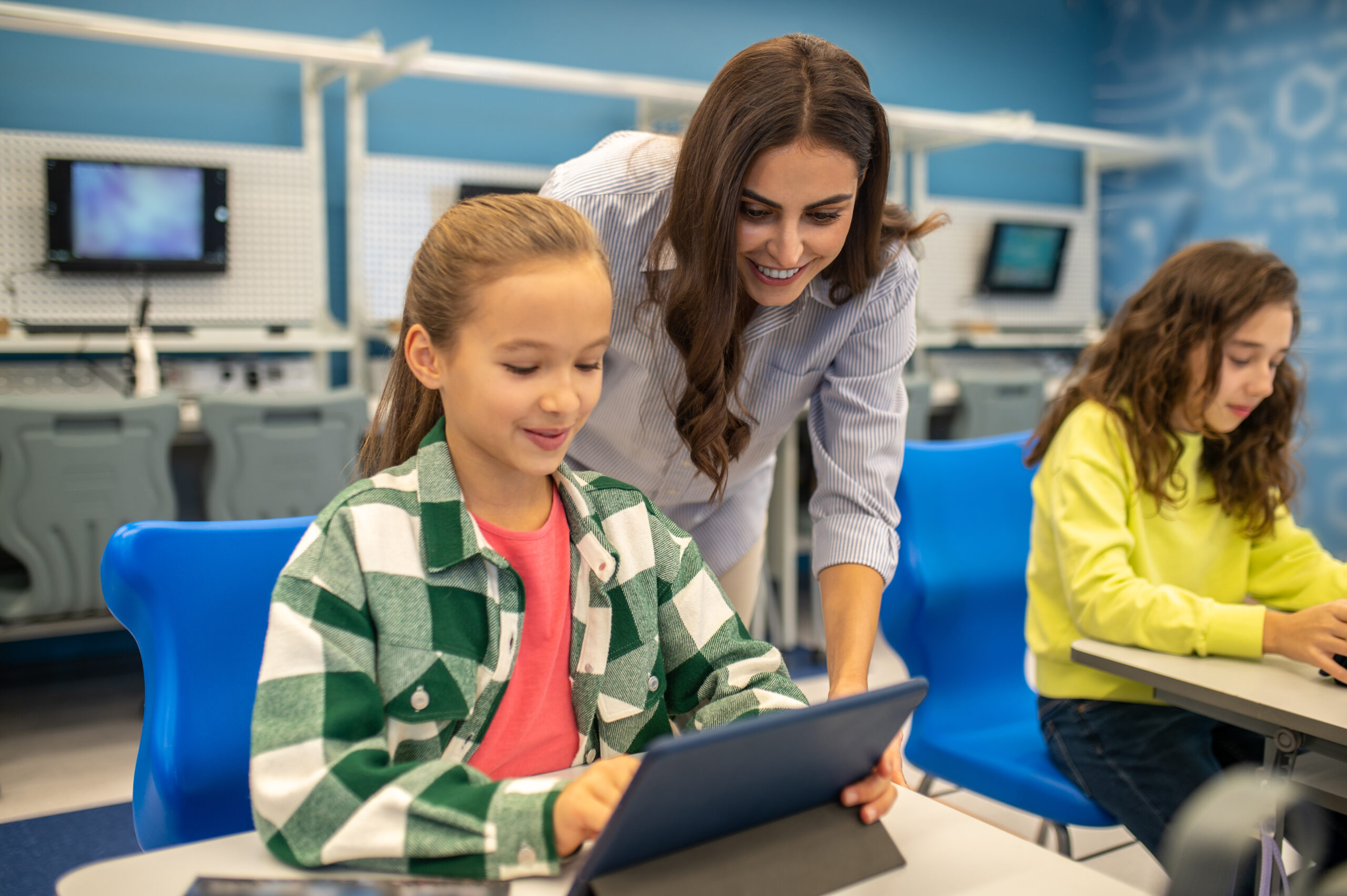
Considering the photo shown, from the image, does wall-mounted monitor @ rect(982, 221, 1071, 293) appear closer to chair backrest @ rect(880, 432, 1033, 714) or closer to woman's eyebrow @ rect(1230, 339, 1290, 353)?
chair backrest @ rect(880, 432, 1033, 714)

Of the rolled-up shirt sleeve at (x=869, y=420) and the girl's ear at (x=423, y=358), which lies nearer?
the girl's ear at (x=423, y=358)

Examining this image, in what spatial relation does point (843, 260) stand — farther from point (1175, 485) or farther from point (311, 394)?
point (311, 394)

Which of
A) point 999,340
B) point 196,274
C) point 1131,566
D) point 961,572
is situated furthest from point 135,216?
point 999,340

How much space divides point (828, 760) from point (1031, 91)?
5.68 m

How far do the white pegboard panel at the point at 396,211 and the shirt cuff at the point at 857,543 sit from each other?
304cm

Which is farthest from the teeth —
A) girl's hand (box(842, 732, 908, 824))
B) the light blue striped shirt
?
girl's hand (box(842, 732, 908, 824))

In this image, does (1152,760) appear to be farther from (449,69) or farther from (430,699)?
(449,69)

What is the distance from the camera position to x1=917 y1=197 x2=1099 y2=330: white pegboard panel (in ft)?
16.8

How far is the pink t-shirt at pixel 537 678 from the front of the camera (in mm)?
810

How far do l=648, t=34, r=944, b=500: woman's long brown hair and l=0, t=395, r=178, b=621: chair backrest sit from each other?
1.95m

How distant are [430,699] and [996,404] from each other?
3398 mm

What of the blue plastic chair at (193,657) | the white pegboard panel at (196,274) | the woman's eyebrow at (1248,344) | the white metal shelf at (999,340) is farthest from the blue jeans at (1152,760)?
the white metal shelf at (999,340)

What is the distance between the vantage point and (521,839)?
623 millimetres

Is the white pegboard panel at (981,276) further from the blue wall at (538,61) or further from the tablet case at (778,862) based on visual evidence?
the tablet case at (778,862)
